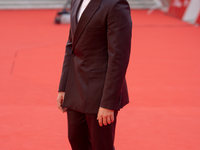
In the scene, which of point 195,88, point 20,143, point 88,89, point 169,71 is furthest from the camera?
point 169,71

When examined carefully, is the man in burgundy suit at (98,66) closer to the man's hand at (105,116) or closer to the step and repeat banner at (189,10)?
the man's hand at (105,116)

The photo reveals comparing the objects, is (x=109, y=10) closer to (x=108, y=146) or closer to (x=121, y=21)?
(x=121, y=21)

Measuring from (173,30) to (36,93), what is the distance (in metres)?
6.28

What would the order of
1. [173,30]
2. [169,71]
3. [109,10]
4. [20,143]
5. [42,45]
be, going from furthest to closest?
1. [173,30]
2. [42,45]
3. [169,71]
4. [20,143]
5. [109,10]

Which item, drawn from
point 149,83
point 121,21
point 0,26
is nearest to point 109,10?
point 121,21

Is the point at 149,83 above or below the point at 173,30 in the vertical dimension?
above

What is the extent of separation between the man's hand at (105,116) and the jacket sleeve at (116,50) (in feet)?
0.10

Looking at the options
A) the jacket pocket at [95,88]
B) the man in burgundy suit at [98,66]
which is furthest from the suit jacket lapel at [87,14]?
the jacket pocket at [95,88]

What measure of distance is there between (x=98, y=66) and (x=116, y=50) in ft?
0.53

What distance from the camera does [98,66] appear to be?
1.57 m

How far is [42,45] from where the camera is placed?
6918 mm

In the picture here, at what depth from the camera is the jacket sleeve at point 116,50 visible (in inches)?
57.2

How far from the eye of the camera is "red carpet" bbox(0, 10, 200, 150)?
2.78 meters

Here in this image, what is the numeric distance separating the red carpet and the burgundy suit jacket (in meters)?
1.18
